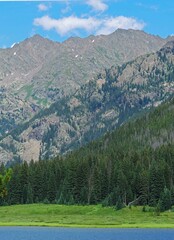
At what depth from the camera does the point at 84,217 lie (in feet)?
550

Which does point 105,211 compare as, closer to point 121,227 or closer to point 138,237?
point 121,227

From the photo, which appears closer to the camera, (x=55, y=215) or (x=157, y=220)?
(x=157, y=220)

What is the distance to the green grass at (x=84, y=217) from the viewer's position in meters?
144

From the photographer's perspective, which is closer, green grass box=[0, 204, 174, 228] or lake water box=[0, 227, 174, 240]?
lake water box=[0, 227, 174, 240]

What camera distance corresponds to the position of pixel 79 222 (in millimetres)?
151250

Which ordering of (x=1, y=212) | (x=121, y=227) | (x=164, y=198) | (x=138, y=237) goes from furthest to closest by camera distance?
(x=1, y=212) → (x=164, y=198) → (x=121, y=227) → (x=138, y=237)

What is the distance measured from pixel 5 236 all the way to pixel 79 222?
1740 inches

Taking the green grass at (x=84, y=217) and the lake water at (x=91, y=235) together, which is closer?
the lake water at (x=91, y=235)

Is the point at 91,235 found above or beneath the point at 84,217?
beneath

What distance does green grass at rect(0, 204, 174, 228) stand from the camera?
144375mm

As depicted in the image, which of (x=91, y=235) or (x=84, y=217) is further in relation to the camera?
(x=84, y=217)

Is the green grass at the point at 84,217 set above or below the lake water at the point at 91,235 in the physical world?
above

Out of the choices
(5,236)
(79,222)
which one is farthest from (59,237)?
(79,222)

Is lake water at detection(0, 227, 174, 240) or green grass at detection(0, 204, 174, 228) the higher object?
green grass at detection(0, 204, 174, 228)
